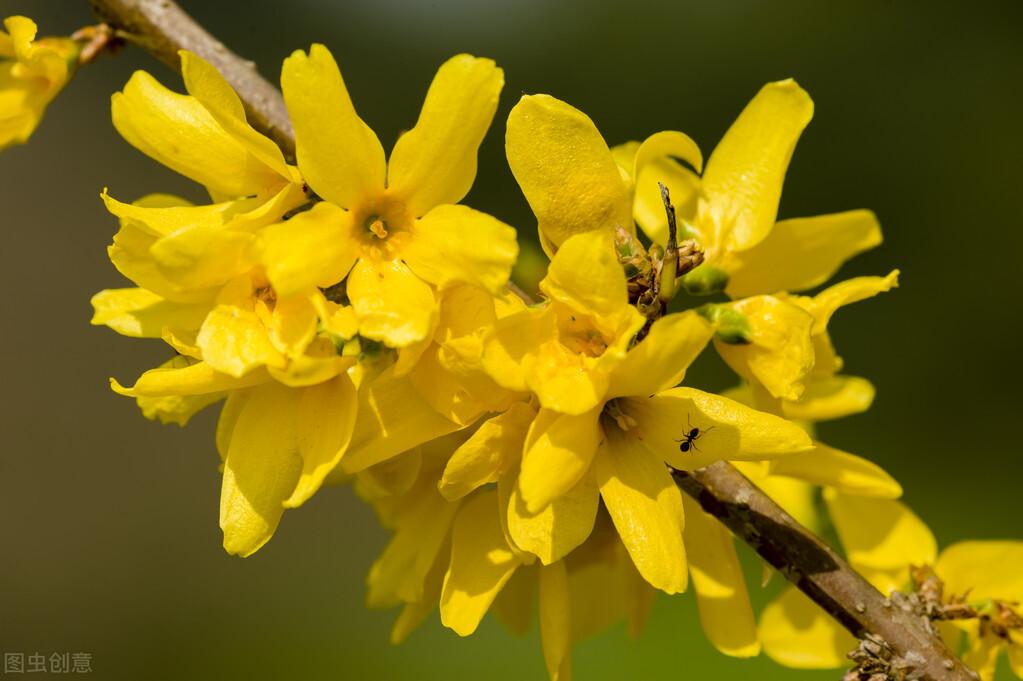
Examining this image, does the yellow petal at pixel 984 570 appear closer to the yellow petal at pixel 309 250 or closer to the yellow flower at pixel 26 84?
the yellow petal at pixel 309 250

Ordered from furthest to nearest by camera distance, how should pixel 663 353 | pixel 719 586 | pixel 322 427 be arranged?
pixel 719 586
pixel 322 427
pixel 663 353

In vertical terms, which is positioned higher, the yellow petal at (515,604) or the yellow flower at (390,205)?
the yellow flower at (390,205)

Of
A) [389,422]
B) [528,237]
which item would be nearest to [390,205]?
[389,422]

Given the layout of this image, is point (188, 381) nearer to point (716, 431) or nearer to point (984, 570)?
point (716, 431)

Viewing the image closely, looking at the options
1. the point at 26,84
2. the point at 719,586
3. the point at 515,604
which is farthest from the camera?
the point at 515,604

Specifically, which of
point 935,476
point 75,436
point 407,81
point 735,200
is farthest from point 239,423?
point 407,81

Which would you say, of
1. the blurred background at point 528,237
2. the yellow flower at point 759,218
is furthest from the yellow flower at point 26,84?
the blurred background at point 528,237

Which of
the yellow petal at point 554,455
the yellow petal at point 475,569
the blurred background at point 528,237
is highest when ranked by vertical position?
the yellow petal at point 554,455
